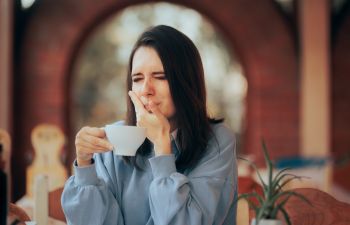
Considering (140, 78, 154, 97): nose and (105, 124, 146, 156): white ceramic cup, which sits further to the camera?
(140, 78, 154, 97): nose

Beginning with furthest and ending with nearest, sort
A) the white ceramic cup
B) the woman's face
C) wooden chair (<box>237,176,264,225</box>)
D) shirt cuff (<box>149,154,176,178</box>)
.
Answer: wooden chair (<box>237,176,264,225</box>) < the woman's face < shirt cuff (<box>149,154,176,178</box>) < the white ceramic cup

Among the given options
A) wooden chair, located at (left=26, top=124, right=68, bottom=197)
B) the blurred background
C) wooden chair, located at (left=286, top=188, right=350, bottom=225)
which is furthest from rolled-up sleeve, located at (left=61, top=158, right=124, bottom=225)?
the blurred background

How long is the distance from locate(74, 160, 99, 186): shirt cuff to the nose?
23 centimetres

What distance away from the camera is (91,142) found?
1.62 meters

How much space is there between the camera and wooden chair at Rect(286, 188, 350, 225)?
71.4 inches

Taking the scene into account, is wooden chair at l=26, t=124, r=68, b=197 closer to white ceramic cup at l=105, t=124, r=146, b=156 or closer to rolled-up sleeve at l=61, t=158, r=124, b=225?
rolled-up sleeve at l=61, t=158, r=124, b=225

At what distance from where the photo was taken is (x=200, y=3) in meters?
7.50

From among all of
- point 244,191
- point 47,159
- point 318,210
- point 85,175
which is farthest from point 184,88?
point 47,159

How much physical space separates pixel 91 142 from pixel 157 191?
0.20 m

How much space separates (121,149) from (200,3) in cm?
608

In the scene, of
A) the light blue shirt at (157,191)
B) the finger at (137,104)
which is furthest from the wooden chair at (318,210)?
the finger at (137,104)

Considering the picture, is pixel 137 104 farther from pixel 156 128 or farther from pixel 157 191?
pixel 157 191

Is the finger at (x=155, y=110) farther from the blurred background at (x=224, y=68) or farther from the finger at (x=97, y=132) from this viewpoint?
the blurred background at (x=224, y=68)

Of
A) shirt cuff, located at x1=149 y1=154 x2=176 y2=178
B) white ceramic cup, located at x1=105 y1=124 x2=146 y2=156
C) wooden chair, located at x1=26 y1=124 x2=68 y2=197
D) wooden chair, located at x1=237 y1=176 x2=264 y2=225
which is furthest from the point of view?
wooden chair, located at x1=26 y1=124 x2=68 y2=197
